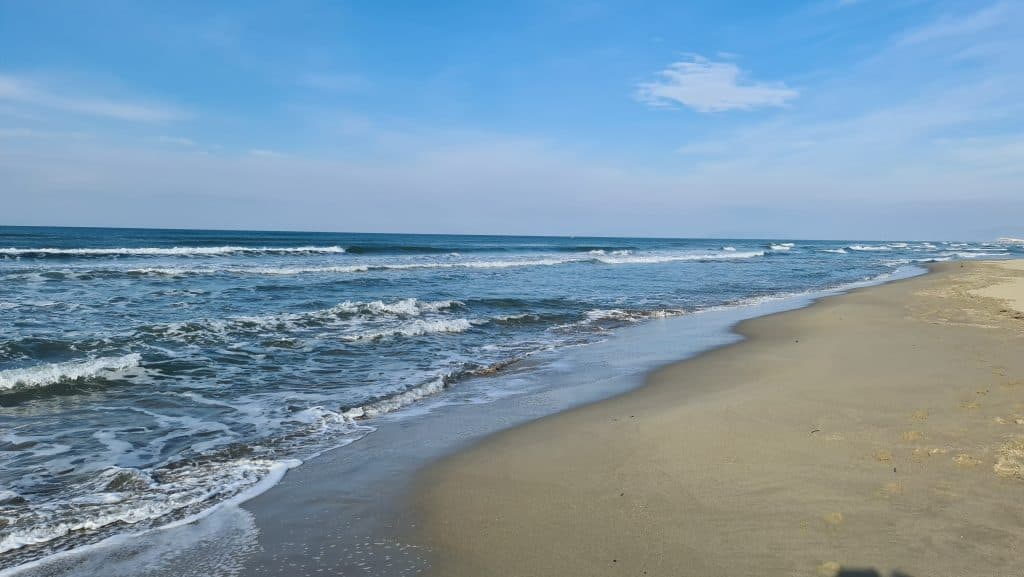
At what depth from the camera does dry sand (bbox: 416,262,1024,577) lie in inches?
119

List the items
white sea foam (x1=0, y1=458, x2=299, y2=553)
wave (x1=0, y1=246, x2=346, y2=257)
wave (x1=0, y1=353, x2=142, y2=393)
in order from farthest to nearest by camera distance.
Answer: wave (x1=0, y1=246, x2=346, y2=257)
wave (x1=0, y1=353, x2=142, y2=393)
white sea foam (x1=0, y1=458, x2=299, y2=553)

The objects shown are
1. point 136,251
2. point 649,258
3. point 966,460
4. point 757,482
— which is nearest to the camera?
point 757,482

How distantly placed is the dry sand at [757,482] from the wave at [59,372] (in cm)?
540

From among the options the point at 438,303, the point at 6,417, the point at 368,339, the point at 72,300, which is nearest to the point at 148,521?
the point at 6,417

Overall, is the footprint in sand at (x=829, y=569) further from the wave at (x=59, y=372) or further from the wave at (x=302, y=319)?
the wave at (x=302, y=319)

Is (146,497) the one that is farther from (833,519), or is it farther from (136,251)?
(136,251)

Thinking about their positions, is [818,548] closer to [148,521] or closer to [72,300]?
[148,521]

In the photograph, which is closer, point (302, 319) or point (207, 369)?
point (207, 369)

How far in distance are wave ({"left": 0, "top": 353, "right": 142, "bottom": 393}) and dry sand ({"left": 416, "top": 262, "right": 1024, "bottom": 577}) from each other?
540 centimetres

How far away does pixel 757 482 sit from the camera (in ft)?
12.9

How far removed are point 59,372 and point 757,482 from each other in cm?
781

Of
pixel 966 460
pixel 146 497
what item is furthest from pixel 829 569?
pixel 146 497

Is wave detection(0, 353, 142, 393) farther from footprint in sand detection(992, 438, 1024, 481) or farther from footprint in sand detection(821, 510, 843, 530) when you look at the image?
footprint in sand detection(992, 438, 1024, 481)

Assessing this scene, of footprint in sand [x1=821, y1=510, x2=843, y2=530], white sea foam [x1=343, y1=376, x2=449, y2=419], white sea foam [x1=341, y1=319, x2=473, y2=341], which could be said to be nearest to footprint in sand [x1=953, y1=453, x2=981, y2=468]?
footprint in sand [x1=821, y1=510, x2=843, y2=530]
